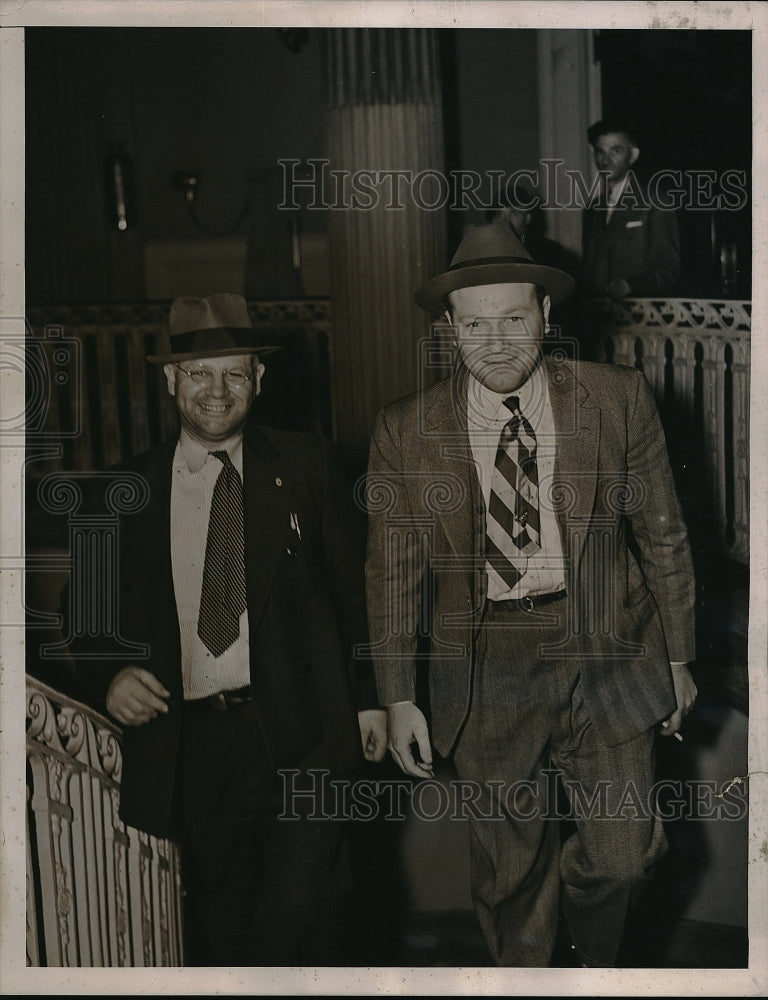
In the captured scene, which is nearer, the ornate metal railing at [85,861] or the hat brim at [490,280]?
the hat brim at [490,280]

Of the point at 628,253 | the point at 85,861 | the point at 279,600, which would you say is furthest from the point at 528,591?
the point at 85,861

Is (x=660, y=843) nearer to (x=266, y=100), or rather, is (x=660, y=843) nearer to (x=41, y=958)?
(x=41, y=958)

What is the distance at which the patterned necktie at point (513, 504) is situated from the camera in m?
2.51

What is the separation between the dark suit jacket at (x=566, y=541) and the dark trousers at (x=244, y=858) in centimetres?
39

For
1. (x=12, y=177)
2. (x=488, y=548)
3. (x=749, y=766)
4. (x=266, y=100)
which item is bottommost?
(x=749, y=766)

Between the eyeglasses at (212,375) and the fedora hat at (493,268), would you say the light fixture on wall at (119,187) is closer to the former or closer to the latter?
the eyeglasses at (212,375)

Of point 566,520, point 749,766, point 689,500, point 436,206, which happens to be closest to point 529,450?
point 566,520

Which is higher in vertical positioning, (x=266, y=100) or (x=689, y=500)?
(x=266, y=100)

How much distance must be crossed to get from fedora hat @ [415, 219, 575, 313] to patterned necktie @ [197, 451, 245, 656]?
672 mm

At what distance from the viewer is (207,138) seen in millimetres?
2520

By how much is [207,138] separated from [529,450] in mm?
1104

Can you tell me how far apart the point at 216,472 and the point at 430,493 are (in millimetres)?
532

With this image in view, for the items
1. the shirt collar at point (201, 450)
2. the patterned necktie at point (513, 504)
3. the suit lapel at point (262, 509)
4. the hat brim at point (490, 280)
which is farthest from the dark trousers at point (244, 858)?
the hat brim at point (490, 280)

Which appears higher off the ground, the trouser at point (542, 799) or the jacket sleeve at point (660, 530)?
the jacket sleeve at point (660, 530)
